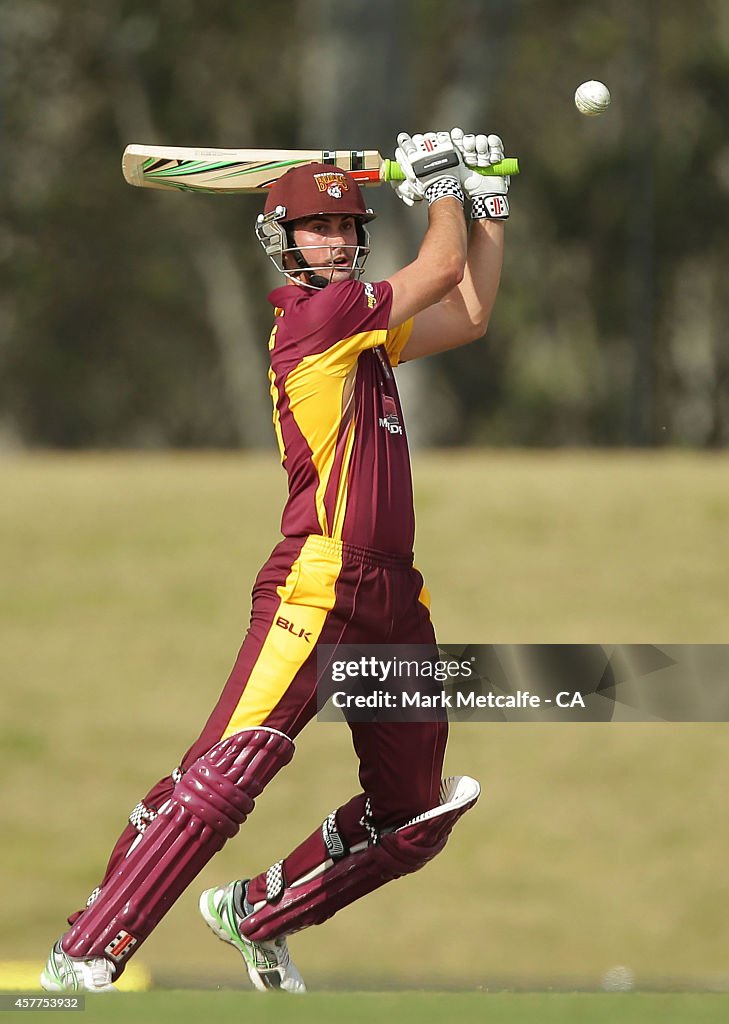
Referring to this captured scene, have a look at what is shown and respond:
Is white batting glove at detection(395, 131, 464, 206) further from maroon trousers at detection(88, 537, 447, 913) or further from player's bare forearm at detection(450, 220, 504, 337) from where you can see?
maroon trousers at detection(88, 537, 447, 913)

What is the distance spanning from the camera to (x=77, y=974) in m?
4.22

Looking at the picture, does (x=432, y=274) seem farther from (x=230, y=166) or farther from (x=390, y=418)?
(x=230, y=166)

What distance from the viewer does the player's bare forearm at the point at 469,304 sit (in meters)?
4.66

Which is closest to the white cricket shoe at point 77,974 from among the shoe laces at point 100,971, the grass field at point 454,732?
the shoe laces at point 100,971

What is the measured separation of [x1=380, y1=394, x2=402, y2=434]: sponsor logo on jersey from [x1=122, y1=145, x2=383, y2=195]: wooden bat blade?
0.66 m

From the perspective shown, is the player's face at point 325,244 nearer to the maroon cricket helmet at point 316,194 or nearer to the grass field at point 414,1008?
the maroon cricket helmet at point 316,194

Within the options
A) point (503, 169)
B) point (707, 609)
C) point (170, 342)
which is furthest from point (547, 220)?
point (503, 169)

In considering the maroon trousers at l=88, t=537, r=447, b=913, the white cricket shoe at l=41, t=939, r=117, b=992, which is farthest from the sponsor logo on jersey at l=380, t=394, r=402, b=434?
the white cricket shoe at l=41, t=939, r=117, b=992

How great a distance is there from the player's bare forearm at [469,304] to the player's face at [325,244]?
295 mm

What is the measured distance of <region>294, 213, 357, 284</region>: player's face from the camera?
176 inches

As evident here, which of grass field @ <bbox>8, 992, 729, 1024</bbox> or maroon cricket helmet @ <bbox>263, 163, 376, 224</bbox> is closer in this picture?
grass field @ <bbox>8, 992, 729, 1024</bbox>

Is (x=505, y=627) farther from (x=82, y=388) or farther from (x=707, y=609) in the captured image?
(x=82, y=388)

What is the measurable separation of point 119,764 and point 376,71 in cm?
657

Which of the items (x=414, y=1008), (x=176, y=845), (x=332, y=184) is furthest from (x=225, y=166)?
(x=414, y=1008)
